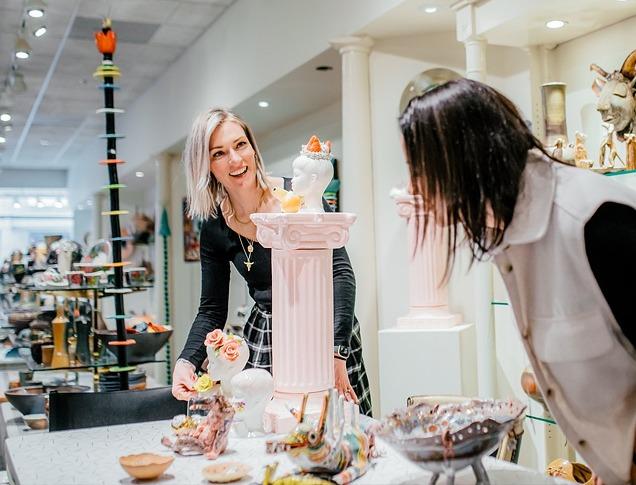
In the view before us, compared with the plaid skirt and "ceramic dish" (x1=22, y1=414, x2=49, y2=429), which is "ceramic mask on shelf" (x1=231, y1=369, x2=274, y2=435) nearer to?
the plaid skirt

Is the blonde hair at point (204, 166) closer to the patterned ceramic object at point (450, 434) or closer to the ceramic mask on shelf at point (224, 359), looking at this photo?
the ceramic mask on shelf at point (224, 359)

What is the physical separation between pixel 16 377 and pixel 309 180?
9.80 feet

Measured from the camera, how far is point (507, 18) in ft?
10.2

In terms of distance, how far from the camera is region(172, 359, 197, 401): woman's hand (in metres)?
1.91

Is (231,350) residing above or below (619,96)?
below

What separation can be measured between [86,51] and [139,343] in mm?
4438

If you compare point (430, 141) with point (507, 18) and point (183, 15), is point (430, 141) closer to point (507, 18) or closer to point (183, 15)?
point (507, 18)

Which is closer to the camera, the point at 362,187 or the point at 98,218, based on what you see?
the point at 362,187

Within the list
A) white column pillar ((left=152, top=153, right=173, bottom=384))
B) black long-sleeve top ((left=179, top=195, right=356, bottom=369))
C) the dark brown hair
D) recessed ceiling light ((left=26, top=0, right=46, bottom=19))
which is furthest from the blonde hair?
white column pillar ((left=152, top=153, right=173, bottom=384))

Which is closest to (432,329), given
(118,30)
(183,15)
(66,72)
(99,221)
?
(183,15)

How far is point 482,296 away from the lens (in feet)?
11.4

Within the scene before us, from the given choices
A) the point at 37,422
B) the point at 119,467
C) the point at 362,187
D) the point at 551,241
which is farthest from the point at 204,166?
the point at 362,187

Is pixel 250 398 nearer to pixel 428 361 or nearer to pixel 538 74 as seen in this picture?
pixel 428 361

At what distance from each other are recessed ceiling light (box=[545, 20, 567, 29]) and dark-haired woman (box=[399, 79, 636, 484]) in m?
2.15
